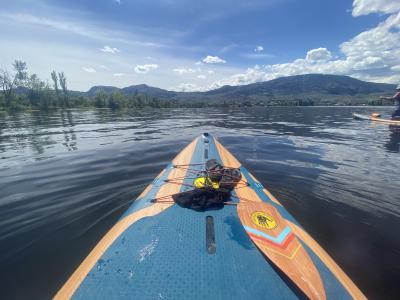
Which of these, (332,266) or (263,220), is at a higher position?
(263,220)

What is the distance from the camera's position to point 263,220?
345 centimetres

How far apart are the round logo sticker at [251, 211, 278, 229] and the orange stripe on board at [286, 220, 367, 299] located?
375mm

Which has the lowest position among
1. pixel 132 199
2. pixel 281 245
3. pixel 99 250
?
pixel 132 199

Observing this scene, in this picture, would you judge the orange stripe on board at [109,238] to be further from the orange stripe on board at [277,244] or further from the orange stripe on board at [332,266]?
the orange stripe on board at [332,266]

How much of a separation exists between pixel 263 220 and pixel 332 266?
1.03m

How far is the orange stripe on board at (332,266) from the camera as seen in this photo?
243 centimetres

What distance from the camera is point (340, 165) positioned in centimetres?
884

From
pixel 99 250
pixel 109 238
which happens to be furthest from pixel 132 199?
pixel 99 250

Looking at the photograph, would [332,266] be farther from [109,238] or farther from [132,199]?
[132,199]

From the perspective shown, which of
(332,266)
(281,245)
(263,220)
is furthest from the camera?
(263,220)

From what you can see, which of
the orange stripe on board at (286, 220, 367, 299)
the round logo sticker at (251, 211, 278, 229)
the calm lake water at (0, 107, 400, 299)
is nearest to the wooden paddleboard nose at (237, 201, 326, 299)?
the round logo sticker at (251, 211, 278, 229)

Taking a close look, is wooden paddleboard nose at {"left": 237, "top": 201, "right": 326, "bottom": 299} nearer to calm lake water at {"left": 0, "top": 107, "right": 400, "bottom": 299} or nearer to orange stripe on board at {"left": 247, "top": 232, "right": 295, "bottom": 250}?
orange stripe on board at {"left": 247, "top": 232, "right": 295, "bottom": 250}

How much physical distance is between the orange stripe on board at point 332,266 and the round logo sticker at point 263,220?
38 cm

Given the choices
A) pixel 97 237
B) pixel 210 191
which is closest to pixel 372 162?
pixel 210 191
